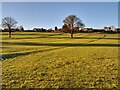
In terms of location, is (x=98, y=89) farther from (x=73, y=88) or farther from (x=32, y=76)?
(x=32, y=76)

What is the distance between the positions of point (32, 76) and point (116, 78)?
15.2ft

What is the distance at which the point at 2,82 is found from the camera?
1106cm

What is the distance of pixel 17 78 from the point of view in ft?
39.5

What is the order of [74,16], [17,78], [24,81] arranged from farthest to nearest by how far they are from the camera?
[74,16] < [17,78] < [24,81]

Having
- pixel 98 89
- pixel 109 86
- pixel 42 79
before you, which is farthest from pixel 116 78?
pixel 42 79

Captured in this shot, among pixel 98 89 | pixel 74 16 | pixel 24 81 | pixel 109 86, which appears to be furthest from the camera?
pixel 74 16

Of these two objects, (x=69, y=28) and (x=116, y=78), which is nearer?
(x=116, y=78)

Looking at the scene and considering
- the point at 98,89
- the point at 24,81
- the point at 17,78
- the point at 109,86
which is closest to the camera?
the point at 98,89

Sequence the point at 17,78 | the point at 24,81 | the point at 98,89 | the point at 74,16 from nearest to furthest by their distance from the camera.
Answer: the point at 98,89 < the point at 24,81 < the point at 17,78 < the point at 74,16

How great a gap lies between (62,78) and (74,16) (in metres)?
85.7

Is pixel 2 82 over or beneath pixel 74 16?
beneath

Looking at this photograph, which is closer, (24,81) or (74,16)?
(24,81)

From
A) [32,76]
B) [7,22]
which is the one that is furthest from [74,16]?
[32,76]

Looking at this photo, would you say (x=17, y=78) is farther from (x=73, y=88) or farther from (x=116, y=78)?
(x=116, y=78)
